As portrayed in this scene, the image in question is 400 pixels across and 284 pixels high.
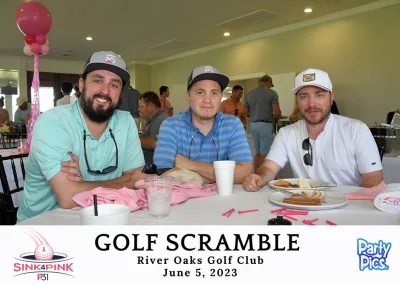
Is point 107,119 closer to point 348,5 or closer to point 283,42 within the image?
point 348,5

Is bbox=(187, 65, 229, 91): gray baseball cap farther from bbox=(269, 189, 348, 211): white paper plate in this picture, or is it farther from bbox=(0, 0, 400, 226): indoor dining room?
bbox=(269, 189, 348, 211): white paper plate

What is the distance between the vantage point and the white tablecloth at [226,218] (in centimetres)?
97

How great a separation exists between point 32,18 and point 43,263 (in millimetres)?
3498

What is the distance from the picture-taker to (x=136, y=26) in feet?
22.4

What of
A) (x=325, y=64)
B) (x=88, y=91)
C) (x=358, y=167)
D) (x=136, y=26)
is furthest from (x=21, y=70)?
(x=358, y=167)

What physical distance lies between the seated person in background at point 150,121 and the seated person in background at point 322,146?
1687mm

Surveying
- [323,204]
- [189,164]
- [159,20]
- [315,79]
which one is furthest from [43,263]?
[159,20]

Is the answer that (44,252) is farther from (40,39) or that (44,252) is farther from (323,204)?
(40,39)

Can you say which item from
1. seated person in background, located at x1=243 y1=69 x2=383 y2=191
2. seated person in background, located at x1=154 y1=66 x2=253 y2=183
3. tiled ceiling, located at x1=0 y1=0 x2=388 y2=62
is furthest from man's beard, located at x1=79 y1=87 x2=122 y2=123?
tiled ceiling, located at x1=0 y1=0 x2=388 y2=62

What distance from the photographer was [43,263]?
72cm

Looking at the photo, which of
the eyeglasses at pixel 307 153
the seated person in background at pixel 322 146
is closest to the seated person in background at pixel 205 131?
the seated person in background at pixel 322 146

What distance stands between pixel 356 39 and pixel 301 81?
4515mm

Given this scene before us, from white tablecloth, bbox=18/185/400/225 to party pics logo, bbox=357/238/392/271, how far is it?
0.82 ft

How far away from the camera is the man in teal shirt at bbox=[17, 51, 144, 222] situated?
1.35 meters
